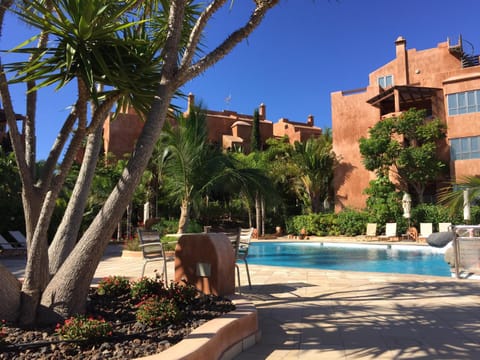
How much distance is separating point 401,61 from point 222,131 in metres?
15.5

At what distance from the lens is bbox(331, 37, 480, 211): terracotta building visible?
21.9 m

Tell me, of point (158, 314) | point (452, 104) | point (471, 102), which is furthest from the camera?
point (452, 104)

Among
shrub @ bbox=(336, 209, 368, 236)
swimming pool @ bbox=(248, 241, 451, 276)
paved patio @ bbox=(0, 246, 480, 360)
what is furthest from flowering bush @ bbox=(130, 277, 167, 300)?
shrub @ bbox=(336, 209, 368, 236)

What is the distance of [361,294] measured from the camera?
19.4 feet

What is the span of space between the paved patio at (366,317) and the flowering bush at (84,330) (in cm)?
116

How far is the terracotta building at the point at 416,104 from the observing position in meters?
21.9

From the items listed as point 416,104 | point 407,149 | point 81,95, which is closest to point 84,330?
point 81,95

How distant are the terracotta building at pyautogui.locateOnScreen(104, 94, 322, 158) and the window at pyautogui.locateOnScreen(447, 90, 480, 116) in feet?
39.3

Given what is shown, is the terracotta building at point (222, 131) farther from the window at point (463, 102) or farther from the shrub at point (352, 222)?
the window at point (463, 102)

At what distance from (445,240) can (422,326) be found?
39.3ft

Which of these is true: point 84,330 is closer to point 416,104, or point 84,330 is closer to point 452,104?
point 452,104

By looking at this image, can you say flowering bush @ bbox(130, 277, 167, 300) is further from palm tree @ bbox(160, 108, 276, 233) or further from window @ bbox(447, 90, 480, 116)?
window @ bbox(447, 90, 480, 116)

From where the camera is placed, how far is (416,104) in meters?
26.2

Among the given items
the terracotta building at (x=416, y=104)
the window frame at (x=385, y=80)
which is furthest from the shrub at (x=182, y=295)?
the window frame at (x=385, y=80)
